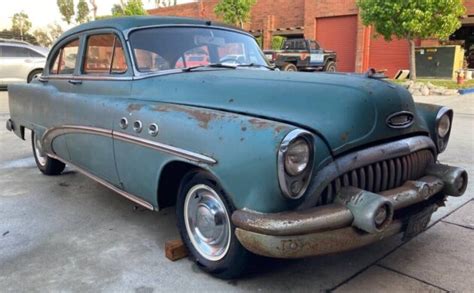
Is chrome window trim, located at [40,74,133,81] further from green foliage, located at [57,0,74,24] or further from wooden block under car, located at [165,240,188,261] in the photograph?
green foliage, located at [57,0,74,24]

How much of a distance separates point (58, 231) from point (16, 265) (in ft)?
2.06

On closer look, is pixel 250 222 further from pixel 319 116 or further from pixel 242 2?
pixel 242 2

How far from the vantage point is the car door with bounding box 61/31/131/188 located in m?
3.60

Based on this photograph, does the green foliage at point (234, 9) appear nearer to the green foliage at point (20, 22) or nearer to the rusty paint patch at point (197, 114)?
the rusty paint patch at point (197, 114)

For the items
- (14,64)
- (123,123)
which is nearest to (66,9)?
(14,64)

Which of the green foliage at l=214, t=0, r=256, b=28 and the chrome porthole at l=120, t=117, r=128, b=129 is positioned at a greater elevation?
the green foliage at l=214, t=0, r=256, b=28

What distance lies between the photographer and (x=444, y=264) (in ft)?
10.1

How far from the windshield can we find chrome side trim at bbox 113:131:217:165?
600 millimetres

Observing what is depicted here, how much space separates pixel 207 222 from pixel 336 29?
24325 millimetres

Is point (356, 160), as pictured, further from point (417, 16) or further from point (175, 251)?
point (417, 16)

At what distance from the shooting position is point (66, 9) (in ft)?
170

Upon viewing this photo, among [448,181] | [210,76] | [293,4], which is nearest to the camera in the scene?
[448,181]

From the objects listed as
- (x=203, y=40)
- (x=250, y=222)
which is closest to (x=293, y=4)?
(x=203, y=40)

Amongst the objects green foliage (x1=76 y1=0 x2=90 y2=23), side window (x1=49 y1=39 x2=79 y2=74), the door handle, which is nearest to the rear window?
side window (x1=49 y1=39 x2=79 y2=74)
